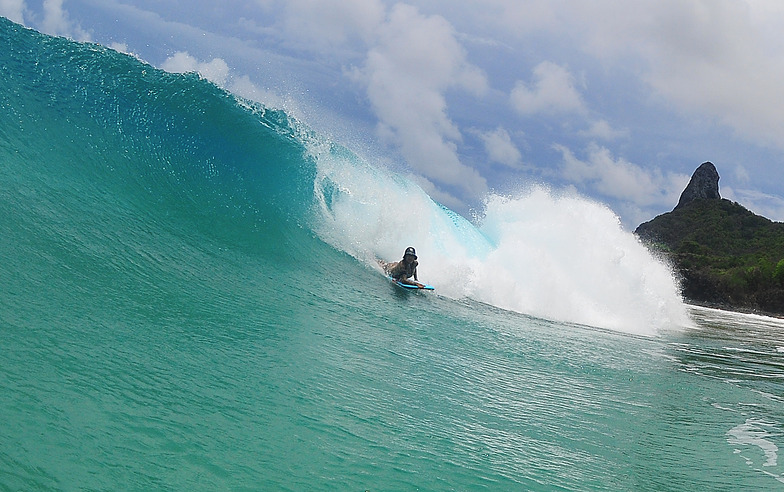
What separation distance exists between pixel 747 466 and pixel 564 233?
17.0m

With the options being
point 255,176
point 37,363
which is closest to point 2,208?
point 37,363

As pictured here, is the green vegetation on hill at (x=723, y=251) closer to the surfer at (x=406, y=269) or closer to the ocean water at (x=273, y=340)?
the ocean water at (x=273, y=340)

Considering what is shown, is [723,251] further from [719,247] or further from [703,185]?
[703,185]

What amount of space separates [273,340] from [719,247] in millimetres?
105670

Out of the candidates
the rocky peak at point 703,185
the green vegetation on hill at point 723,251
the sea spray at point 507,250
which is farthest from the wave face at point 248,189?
the rocky peak at point 703,185

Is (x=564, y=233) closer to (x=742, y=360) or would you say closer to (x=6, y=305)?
(x=742, y=360)

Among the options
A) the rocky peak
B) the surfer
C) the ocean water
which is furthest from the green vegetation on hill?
the surfer

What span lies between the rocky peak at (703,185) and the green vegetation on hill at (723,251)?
3.60m

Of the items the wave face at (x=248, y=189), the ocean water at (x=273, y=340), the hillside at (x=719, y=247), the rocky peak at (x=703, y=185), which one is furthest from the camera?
the rocky peak at (x=703, y=185)

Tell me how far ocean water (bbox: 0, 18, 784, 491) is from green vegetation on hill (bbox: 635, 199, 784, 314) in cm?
5276

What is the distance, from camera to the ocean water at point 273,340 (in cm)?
458

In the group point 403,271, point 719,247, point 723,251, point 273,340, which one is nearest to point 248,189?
point 403,271

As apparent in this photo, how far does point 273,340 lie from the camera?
756 centimetres

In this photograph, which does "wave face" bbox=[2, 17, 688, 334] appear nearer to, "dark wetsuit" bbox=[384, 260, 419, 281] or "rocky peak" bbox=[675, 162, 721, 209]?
"dark wetsuit" bbox=[384, 260, 419, 281]
